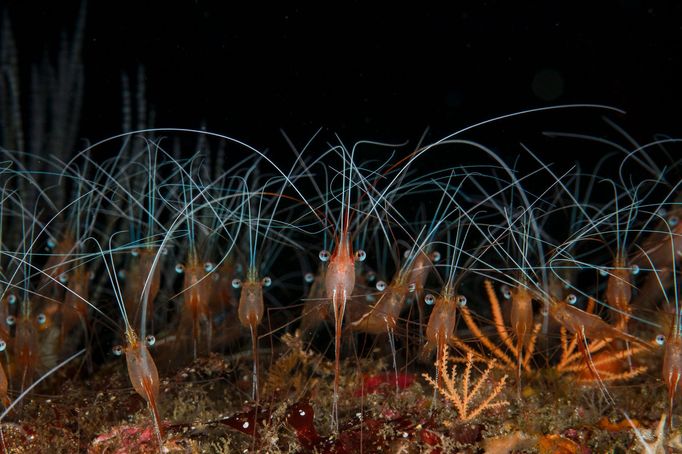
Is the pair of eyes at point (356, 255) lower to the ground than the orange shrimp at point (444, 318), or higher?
higher

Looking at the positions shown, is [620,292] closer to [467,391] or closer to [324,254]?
[467,391]

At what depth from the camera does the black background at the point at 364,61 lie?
679 cm

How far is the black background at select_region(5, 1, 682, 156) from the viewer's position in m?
6.79

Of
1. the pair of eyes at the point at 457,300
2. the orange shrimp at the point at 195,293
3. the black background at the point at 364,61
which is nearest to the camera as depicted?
the pair of eyes at the point at 457,300

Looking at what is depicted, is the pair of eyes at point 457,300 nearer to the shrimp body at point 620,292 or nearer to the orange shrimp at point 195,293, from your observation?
the shrimp body at point 620,292

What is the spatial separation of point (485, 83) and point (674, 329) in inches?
172

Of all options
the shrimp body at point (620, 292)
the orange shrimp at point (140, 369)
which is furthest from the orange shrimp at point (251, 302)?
the shrimp body at point (620, 292)

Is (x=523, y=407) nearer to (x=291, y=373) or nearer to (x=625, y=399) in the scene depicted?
(x=625, y=399)

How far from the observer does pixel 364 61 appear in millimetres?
6832

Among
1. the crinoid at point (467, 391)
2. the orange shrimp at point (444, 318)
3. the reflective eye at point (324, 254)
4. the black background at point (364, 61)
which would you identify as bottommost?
the crinoid at point (467, 391)

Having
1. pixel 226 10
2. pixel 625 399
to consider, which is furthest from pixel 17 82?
pixel 625 399

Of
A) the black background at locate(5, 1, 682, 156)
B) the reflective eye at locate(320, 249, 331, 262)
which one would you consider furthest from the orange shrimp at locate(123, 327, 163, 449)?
the black background at locate(5, 1, 682, 156)

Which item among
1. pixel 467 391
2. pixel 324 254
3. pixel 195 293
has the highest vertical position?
pixel 324 254

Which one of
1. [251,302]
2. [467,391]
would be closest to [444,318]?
[467,391]
